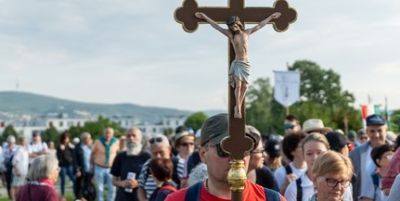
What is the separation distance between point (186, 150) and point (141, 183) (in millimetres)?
1656

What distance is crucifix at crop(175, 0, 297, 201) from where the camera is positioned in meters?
2.49

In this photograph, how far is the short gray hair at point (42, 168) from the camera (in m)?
6.09

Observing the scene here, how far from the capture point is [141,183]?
7.41 meters

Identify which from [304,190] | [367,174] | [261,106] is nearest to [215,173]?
[304,190]

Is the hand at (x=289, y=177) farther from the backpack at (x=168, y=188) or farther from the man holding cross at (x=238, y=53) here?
the man holding cross at (x=238, y=53)

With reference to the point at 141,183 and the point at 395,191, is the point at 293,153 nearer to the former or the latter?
the point at 141,183

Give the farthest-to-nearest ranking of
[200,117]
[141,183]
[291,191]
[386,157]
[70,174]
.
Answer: [200,117] < [70,174] < [141,183] < [386,157] < [291,191]

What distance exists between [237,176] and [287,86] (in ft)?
44.8

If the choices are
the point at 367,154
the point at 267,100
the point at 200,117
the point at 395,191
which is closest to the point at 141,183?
the point at 367,154

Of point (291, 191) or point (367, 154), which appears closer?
point (291, 191)

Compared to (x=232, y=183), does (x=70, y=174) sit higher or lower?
lower

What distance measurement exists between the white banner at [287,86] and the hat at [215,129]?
1309cm

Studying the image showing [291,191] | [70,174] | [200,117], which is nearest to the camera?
[291,191]

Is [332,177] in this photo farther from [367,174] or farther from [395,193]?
[367,174]
